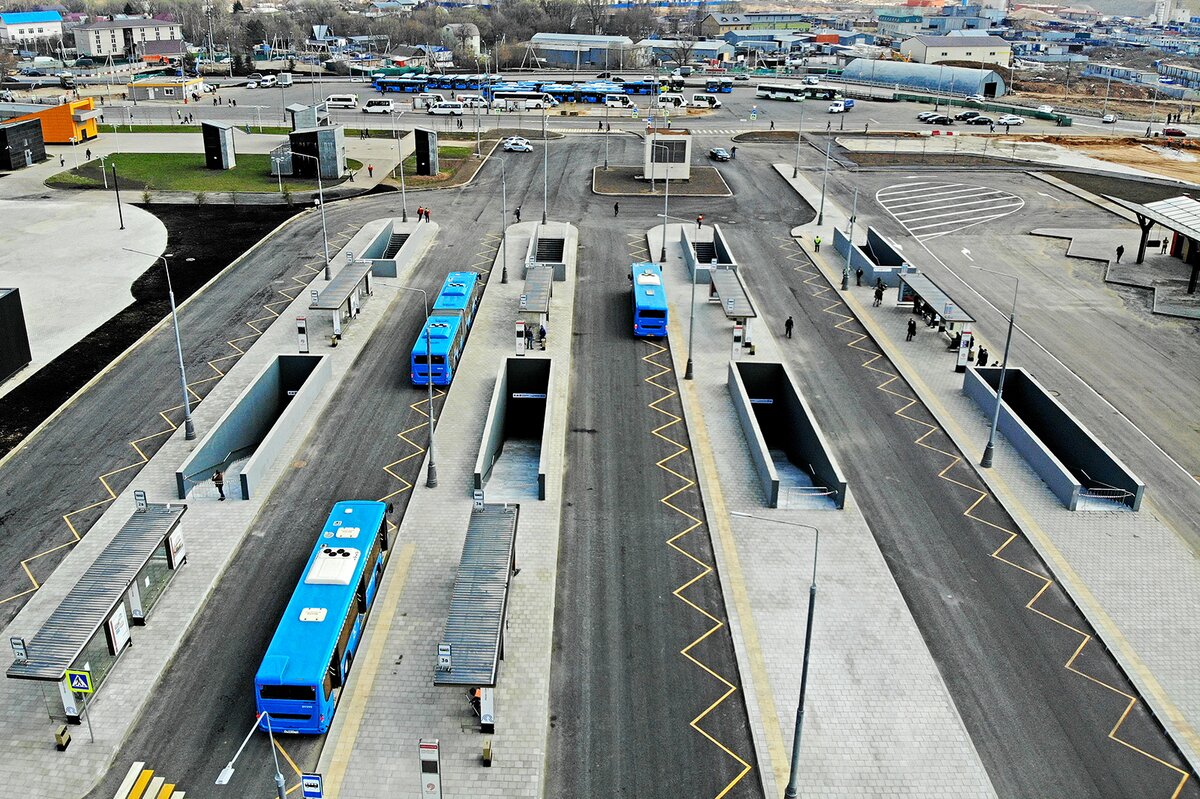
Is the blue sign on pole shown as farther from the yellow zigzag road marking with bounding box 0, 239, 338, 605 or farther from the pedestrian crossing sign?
the yellow zigzag road marking with bounding box 0, 239, 338, 605

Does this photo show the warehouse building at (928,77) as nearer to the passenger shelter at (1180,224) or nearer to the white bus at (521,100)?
the white bus at (521,100)

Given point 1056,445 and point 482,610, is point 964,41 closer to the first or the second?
point 1056,445

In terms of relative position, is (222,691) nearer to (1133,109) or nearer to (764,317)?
(764,317)

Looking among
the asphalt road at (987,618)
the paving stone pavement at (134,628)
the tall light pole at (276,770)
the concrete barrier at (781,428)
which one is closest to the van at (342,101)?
the paving stone pavement at (134,628)

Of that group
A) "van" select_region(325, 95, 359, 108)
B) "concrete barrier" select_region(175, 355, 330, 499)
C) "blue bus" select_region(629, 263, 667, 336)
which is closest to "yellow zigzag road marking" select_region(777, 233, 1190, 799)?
"blue bus" select_region(629, 263, 667, 336)

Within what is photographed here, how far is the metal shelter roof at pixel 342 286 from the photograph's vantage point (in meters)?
50.6

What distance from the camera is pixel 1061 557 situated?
3344cm

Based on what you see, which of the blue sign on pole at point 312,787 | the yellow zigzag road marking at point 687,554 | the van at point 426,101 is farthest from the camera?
the van at point 426,101

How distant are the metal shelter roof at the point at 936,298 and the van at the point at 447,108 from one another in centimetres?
8127

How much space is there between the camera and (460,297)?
5144cm

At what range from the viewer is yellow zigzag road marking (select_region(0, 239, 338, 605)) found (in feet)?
105

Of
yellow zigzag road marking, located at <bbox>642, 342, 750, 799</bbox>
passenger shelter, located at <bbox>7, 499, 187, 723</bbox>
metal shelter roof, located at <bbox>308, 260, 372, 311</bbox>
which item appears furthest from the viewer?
metal shelter roof, located at <bbox>308, 260, 372, 311</bbox>

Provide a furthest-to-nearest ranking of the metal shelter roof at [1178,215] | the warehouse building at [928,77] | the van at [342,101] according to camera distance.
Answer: the warehouse building at [928,77] → the van at [342,101] → the metal shelter roof at [1178,215]

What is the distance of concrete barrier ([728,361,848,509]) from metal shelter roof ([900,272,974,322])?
10.4 m
